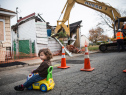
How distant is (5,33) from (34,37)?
3.05 m

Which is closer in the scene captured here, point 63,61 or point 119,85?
point 119,85

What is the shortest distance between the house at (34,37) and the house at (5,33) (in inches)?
75.8

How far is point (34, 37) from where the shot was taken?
36.5 feet

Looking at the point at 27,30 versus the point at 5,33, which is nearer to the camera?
the point at 5,33

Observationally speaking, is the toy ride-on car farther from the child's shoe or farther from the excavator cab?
the excavator cab

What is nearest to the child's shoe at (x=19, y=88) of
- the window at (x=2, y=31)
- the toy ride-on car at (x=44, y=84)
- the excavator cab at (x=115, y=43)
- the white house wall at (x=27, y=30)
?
the toy ride-on car at (x=44, y=84)

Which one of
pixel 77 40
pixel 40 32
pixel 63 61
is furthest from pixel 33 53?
pixel 77 40

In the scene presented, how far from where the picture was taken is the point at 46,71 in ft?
9.12

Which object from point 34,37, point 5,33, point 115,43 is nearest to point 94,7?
point 115,43

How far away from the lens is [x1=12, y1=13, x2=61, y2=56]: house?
36.1ft

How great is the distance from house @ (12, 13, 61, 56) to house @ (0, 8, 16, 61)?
6.32 ft

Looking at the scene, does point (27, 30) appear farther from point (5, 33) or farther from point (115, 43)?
point (115, 43)

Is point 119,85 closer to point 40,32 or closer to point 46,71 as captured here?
point 46,71

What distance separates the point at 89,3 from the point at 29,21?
→ 7.06 m
